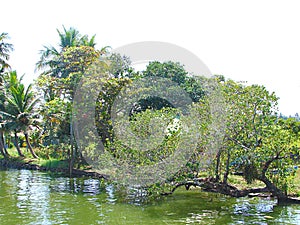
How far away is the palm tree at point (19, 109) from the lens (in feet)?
73.3

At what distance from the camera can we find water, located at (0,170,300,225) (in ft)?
30.4

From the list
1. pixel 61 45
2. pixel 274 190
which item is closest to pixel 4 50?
pixel 61 45

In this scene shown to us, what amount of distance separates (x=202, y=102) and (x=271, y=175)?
321 centimetres

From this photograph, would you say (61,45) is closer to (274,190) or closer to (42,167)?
(42,167)

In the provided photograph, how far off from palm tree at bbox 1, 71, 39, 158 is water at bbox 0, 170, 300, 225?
8870 mm

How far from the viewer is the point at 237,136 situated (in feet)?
34.4

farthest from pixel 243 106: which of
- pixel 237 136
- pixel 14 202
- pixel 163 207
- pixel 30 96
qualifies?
pixel 30 96

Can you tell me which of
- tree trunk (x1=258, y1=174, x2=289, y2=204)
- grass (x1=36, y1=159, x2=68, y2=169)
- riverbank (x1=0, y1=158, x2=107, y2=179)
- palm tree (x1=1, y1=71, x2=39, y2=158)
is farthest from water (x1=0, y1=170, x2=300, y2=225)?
palm tree (x1=1, y1=71, x2=39, y2=158)

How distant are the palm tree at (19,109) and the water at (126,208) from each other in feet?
29.1

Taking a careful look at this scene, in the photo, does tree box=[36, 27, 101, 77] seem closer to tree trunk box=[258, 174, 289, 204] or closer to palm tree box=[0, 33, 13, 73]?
palm tree box=[0, 33, 13, 73]

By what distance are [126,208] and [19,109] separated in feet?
46.8

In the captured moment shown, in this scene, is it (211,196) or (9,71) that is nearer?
(211,196)

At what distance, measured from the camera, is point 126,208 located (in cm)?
1055

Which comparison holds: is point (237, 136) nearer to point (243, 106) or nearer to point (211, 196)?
point (243, 106)
